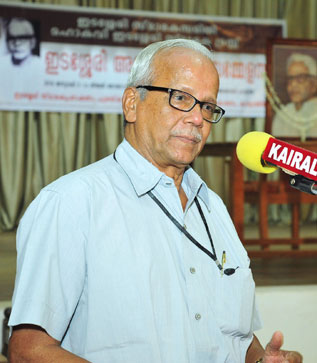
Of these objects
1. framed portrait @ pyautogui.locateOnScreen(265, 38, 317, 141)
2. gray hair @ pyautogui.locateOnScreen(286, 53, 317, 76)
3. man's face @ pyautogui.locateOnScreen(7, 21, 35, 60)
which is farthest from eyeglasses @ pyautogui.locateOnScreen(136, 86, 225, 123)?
man's face @ pyautogui.locateOnScreen(7, 21, 35, 60)

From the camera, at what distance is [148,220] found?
4.09ft

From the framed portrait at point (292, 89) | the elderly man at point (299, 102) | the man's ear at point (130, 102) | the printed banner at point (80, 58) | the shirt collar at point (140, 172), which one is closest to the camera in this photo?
the shirt collar at point (140, 172)

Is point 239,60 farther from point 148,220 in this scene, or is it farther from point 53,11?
point 148,220

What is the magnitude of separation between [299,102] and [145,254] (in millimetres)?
4056

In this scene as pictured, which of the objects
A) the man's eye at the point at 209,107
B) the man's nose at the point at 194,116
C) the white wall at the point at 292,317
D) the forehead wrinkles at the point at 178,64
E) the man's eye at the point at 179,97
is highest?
the forehead wrinkles at the point at 178,64

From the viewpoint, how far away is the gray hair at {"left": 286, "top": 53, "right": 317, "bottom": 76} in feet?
15.1

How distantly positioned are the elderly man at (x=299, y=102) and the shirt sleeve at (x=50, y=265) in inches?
142

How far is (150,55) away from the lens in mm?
1342

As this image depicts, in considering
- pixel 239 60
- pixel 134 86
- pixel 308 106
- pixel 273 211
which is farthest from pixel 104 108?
pixel 134 86

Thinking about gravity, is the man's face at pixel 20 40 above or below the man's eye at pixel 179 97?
above

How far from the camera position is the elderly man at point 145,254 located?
111 centimetres

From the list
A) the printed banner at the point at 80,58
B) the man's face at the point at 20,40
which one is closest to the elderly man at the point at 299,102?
the printed banner at the point at 80,58

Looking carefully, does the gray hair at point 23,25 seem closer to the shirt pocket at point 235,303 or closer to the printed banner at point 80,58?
the printed banner at point 80,58

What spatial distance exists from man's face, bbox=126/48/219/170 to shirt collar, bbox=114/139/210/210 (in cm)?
4
